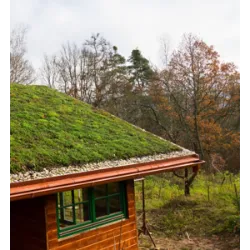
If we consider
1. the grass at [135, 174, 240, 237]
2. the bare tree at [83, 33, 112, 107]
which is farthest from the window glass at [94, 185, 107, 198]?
the bare tree at [83, 33, 112, 107]

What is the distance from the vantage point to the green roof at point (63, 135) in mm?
4984

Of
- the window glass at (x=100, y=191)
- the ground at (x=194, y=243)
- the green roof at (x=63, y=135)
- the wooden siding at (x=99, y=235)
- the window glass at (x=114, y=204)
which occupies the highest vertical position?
the green roof at (x=63, y=135)

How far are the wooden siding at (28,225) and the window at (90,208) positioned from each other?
0.34 metres

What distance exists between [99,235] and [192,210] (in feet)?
17.7

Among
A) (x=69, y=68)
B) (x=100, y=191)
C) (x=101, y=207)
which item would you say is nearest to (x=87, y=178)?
(x=100, y=191)

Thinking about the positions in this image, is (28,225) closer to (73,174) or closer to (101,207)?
(73,174)

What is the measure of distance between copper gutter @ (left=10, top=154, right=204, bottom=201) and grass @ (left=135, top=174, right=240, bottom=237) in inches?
111

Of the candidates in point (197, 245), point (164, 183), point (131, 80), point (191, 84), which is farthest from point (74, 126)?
point (131, 80)

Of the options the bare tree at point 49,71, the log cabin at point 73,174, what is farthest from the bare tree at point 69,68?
the log cabin at point 73,174

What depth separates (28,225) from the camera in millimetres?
5043

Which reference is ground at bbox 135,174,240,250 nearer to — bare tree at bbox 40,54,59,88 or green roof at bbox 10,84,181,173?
green roof at bbox 10,84,181,173

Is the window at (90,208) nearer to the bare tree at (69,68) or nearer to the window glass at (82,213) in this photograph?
the window glass at (82,213)
